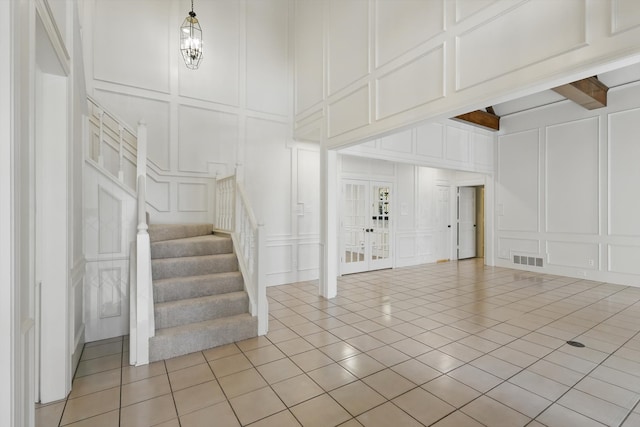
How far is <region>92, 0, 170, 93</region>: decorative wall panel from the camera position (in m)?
4.38

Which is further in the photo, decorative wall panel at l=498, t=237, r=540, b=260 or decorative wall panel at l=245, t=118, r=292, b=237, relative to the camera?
decorative wall panel at l=498, t=237, r=540, b=260

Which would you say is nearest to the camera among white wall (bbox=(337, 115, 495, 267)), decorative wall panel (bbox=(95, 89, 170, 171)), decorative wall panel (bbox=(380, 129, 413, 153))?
decorative wall panel (bbox=(95, 89, 170, 171))

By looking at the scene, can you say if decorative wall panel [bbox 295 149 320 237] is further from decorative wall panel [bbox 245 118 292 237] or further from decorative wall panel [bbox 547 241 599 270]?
decorative wall panel [bbox 547 241 599 270]

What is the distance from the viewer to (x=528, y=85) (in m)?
2.53

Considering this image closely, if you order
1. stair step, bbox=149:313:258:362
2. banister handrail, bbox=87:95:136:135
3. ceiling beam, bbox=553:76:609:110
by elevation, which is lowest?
stair step, bbox=149:313:258:362

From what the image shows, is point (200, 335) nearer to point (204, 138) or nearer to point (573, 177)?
point (204, 138)

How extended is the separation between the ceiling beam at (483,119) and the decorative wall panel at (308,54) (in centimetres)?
375

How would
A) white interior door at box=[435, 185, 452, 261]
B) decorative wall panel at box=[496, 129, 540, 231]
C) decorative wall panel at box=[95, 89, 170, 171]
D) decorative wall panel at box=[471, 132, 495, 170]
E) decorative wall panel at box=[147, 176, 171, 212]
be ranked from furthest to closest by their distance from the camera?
white interior door at box=[435, 185, 452, 261] < decorative wall panel at box=[471, 132, 495, 170] < decorative wall panel at box=[496, 129, 540, 231] < decorative wall panel at box=[147, 176, 171, 212] < decorative wall panel at box=[95, 89, 170, 171]

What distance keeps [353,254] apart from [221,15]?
557 centimetres

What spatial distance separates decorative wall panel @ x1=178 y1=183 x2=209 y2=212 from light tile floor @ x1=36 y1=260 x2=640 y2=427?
2191 millimetres

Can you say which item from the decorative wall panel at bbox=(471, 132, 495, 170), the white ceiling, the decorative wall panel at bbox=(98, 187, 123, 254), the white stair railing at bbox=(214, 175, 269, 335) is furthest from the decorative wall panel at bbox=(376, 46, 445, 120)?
the white ceiling

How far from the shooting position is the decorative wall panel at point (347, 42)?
4410mm

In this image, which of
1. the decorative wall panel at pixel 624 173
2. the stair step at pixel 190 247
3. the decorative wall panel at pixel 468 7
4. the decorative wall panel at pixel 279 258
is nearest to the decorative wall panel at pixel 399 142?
the decorative wall panel at pixel 279 258

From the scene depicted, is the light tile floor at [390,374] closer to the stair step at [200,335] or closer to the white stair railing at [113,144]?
the stair step at [200,335]
